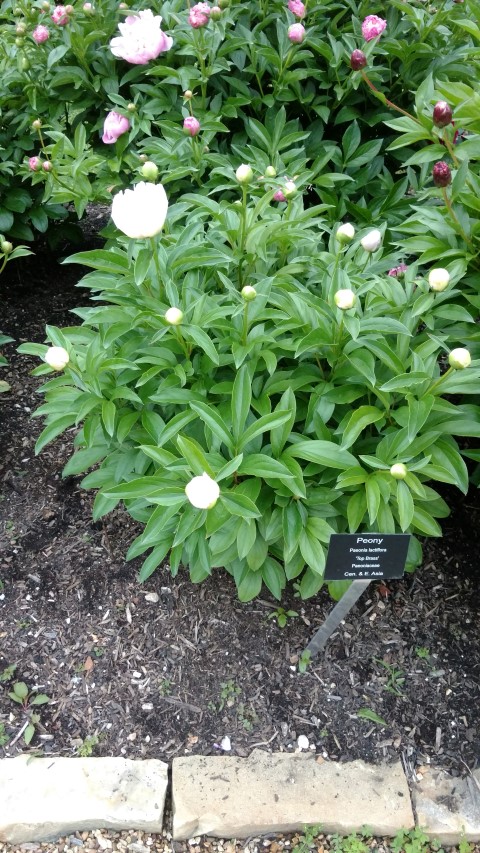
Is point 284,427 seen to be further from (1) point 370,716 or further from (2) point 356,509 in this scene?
(1) point 370,716

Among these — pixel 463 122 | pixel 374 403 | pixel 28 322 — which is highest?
pixel 463 122

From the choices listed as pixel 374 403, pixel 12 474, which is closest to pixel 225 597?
pixel 374 403

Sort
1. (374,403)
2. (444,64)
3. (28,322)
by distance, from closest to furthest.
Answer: (374,403)
(444,64)
(28,322)

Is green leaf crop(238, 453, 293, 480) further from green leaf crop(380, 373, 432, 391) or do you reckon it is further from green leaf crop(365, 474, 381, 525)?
green leaf crop(380, 373, 432, 391)

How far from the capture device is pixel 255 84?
264 cm

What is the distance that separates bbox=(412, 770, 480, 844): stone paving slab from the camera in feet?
5.52

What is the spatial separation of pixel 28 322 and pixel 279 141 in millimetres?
1576

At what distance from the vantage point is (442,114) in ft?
5.02

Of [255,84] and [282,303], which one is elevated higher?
[255,84]

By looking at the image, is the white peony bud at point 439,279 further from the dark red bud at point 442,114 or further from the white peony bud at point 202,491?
the white peony bud at point 202,491

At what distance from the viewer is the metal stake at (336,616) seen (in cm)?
166

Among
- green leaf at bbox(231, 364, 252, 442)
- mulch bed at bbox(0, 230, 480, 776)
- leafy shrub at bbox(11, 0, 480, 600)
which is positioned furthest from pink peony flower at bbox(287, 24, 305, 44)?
mulch bed at bbox(0, 230, 480, 776)

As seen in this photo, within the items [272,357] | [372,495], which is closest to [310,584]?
[372,495]

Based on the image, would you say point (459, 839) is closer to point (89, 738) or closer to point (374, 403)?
point (89, 738)
